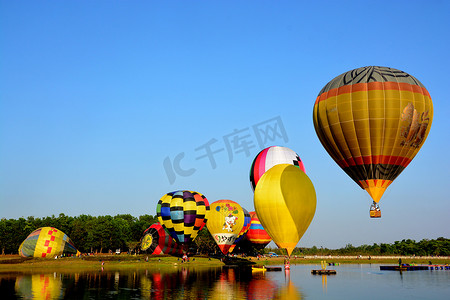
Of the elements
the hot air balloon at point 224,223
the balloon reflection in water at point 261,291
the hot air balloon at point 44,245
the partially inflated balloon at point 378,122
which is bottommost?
the balloon reflection in water at point 261,291

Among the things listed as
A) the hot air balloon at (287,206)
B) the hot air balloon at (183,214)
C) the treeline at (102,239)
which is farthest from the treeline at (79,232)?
the hot air balloon at (287,206)

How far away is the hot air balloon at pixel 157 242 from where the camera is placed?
67875 mm

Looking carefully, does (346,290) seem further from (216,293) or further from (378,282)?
(216,293)

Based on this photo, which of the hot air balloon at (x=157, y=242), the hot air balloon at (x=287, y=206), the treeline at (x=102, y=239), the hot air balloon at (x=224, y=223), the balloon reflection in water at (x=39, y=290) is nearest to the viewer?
the balloon reflection in water at (x=39, y=290)

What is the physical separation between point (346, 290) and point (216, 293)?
964 cm

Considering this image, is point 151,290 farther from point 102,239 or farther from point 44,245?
point 102,239

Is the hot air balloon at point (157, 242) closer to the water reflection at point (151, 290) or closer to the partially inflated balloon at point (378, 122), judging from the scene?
the water reflection at point (151, 290)

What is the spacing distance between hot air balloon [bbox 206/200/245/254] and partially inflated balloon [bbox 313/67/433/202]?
2879 centimetres

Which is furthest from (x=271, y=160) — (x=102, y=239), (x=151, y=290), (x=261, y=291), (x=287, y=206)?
(x=102, y=239)

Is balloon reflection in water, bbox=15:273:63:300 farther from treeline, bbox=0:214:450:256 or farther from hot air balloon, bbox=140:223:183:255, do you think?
treeline, bbox=0:214:450:256

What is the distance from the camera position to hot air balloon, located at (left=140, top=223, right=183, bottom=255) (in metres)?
67.9

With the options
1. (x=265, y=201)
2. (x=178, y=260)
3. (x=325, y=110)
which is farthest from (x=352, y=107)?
(x=178, y=260)

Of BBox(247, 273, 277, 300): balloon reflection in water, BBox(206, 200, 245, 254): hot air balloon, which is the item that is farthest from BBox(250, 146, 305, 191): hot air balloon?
BBox(247, 273, 277, 300): balloon reflection in water

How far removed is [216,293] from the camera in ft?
87.7
